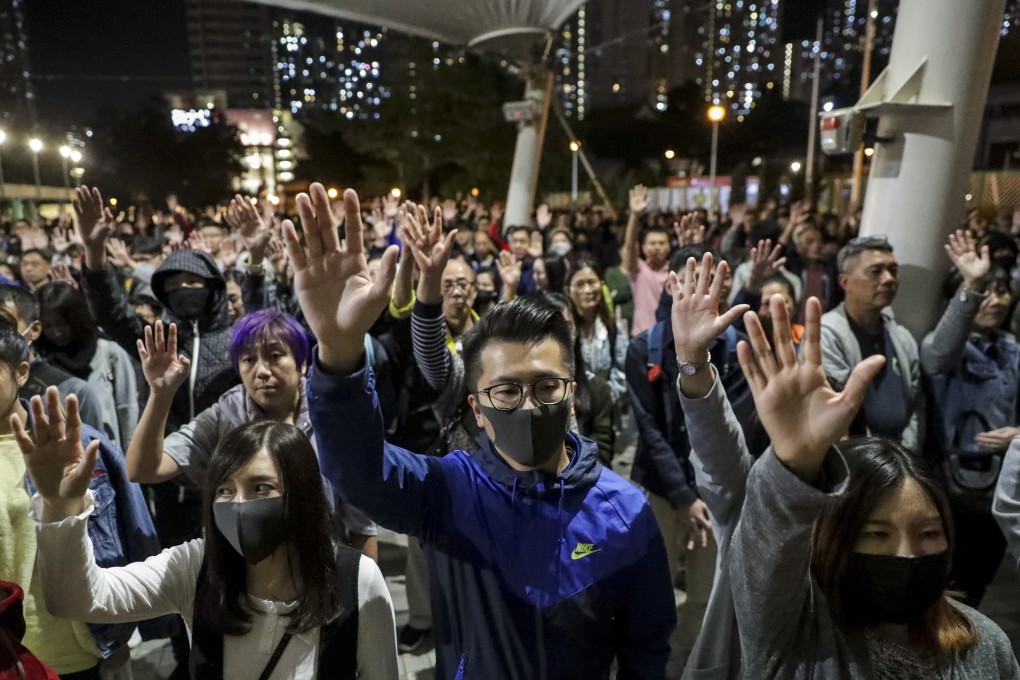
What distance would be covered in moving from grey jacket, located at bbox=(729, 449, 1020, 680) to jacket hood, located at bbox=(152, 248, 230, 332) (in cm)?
358

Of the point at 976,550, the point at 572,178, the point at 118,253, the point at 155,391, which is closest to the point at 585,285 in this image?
the point at 976,550

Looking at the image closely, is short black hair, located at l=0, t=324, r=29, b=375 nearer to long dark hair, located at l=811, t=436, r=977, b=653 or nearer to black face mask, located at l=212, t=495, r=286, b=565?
black face mask, located at l=212, t=495, r=286, b=565

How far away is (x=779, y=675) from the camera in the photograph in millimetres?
1536

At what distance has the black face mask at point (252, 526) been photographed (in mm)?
1979

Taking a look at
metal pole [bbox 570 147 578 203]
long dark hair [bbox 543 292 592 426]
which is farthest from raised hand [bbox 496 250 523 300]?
metal pole [bbox 570 147 578 203]

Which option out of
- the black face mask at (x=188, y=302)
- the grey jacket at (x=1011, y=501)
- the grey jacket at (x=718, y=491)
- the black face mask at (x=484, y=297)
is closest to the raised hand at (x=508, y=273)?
the black face mask at (x=484, y=297)

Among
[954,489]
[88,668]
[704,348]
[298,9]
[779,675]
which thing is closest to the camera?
[779,675]

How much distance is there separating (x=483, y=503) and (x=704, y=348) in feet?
2.41

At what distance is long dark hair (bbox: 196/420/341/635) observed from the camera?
200cm

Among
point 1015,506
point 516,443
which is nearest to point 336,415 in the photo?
point 516,443

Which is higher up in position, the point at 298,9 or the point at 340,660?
the point at 298,9

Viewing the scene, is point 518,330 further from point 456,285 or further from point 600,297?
point 600,297

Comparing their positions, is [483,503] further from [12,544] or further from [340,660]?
[12,544]

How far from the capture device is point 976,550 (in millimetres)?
3477
